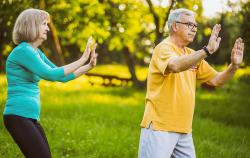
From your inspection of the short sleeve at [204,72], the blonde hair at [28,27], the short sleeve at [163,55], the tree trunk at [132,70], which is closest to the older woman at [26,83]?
the blonde hair at [28,27]

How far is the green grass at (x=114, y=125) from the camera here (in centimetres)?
754

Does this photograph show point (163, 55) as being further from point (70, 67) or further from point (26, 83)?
point (26, 83)

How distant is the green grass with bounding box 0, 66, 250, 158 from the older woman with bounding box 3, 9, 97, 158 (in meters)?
2.74

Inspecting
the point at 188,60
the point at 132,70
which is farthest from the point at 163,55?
the point at 132,70

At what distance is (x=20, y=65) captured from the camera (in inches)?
168

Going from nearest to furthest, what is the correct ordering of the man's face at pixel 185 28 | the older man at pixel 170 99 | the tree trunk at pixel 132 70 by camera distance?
the older man at pixel 170 99 < the man's face at pixel 185 28 < the tree trunk at pixel 132 70

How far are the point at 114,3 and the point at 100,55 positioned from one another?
2266 centimetres

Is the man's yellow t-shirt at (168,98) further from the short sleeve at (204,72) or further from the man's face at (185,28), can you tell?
the short sleeve at (204,72)

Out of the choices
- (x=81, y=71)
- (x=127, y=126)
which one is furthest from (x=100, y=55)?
(x=81, y=71)

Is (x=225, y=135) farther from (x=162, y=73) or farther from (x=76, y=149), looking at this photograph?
(x=162, y=73)

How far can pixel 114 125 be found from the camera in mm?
9672

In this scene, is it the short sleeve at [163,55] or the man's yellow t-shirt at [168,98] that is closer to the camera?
the short sleeve at [163,55]

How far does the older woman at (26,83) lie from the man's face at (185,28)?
86cm

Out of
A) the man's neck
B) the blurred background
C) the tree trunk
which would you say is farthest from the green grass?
the man's neck
